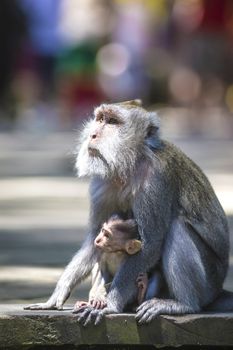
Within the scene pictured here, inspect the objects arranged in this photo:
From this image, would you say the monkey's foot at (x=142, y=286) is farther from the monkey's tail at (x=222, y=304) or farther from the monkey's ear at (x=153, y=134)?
the monkey's ear at (x=153, y=134)

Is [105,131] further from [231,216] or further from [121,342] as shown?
[231,216]

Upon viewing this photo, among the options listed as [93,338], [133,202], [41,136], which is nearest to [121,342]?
[93,338]

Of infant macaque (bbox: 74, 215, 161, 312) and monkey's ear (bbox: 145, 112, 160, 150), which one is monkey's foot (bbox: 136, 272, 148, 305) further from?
monkey's ear (bbox: 145, 112, 160, 150)

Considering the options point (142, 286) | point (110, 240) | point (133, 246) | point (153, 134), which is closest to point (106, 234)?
point (110, 240)

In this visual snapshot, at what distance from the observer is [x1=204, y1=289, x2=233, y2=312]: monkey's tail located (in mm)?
7078

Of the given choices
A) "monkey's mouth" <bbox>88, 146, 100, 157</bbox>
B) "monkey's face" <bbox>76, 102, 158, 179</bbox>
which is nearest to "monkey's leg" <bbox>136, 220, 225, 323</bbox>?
"monkey's face" <bbox>76, 102, 158, 179</bbox>

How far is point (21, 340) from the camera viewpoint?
6910 millimetres

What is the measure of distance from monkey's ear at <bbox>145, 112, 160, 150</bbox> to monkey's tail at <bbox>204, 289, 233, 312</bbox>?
80 cm

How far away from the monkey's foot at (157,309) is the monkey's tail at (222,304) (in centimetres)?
17

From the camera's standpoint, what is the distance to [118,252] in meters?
7.06

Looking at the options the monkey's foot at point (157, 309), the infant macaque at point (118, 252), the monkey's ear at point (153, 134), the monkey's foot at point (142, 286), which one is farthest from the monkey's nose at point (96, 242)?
the monkey's ear at point (153, 134)

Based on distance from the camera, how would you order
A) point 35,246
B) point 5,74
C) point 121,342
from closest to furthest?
point 121,342 → point 35,246 → point 5,74

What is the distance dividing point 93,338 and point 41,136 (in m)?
16.2

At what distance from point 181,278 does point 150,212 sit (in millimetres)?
343
